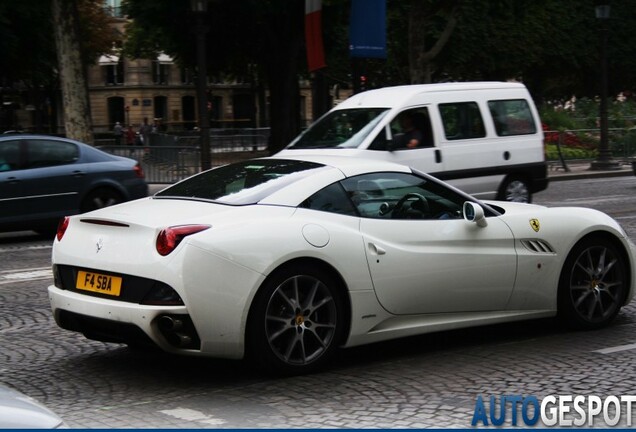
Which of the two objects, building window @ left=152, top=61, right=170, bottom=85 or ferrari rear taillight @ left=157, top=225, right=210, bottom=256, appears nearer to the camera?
ferrari rear taillight @ left=157, top=225, right=210, bottom=256

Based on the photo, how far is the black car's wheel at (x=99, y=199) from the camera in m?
15.1

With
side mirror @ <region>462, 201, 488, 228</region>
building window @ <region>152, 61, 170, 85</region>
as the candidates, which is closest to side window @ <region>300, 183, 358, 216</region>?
side mirror @ <region>462, 201, 488, 228</region>

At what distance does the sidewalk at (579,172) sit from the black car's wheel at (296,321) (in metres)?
22.1

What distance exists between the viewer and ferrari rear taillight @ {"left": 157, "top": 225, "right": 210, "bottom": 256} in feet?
19.8

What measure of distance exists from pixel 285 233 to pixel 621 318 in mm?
3249

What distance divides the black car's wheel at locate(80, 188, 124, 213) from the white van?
8.58 feet

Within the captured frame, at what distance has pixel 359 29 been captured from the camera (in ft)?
73.6

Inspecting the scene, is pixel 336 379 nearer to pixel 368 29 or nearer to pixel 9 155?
pixel 9 155

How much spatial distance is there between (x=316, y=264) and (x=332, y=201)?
56cm

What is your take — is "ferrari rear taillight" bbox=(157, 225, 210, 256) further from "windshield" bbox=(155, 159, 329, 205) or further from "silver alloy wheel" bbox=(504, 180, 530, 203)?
"silver alloy wheel" bbox=(504, 180, 530, 203)

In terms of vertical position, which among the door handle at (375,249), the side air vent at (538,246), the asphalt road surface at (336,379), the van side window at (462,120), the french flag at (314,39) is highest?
the french flag at (314,39)

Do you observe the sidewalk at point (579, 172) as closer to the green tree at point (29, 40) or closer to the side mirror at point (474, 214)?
the green tree at point (29, 40)

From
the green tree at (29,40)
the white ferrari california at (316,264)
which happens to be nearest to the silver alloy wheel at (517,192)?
the white ferrari california at (316,264)

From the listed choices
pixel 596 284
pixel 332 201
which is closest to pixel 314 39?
pixel 596 284
